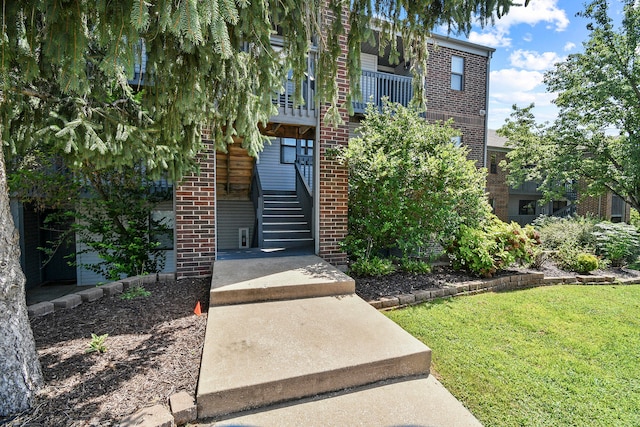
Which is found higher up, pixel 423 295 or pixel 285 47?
pixel 285 47

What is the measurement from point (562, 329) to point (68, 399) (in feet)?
17.2

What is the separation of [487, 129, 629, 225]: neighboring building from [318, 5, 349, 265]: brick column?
10947 mm

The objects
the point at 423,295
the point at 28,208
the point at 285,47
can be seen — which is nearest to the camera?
the point at 285,47

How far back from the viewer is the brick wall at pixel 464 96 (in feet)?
35.6

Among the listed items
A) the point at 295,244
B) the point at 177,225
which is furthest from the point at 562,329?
the point at 177,225

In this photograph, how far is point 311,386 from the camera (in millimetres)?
2355

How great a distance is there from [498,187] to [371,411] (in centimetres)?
1610

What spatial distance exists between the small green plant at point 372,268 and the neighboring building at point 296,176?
397 millimetres

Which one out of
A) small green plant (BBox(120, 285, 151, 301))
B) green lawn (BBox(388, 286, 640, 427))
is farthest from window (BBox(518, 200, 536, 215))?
small green plant (BBox(120, 285, 151, 301))

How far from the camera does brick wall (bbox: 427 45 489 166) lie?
1084 centimetres

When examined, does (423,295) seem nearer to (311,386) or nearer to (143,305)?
(311,386)

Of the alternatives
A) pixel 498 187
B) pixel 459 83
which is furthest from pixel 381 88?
pixel 498 187

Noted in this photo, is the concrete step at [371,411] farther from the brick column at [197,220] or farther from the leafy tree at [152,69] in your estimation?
Answer: the brick column at [197,220]

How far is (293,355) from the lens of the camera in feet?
8.57
